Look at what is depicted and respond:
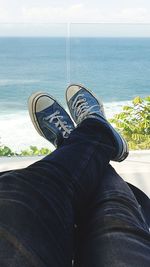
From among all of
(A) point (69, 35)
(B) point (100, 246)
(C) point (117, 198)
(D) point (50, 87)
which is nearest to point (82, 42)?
(A) point (69, 35)

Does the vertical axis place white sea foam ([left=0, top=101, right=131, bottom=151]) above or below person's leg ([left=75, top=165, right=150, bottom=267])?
below

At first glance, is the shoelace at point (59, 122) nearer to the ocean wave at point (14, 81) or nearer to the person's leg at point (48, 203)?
the ocean wave at point (14, 81)

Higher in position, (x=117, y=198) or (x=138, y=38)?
(x=138, y=38)

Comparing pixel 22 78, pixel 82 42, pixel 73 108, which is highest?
pixel 82 42

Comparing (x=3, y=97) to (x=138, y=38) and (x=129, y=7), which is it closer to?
(x=138, y=38)

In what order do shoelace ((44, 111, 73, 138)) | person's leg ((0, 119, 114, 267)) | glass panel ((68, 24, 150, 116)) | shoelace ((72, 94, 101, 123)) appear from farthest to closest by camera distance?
glass panel ((68, 24, 150, 116)) → shoelace ((72, 94, 101, 123)) → shoelace ((44, 111, 73, 138)) → person's leg ((0, 119, 114, 267))

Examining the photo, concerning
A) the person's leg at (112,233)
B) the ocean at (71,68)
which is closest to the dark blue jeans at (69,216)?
the person's leg at (112,233)

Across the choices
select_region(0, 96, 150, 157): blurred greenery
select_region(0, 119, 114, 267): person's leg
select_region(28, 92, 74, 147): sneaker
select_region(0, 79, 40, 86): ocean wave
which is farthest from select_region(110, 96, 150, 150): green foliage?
select_region(0, 119, 114, 267): person's leg

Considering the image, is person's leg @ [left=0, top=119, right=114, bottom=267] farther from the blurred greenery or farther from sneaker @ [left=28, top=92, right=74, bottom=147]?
the blurred greenery
